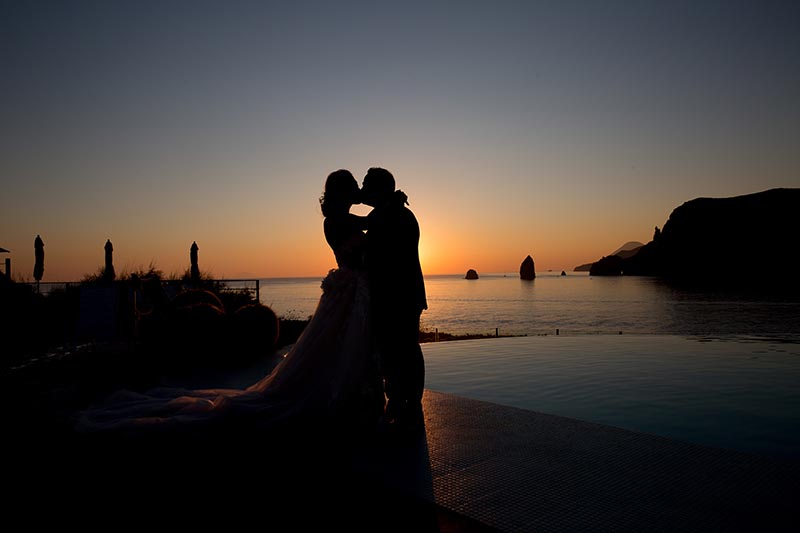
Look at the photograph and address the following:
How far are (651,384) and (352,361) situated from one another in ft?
15.9

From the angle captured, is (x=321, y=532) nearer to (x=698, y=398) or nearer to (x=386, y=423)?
(x=386, y=423)

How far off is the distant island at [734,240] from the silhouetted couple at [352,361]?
107597mm

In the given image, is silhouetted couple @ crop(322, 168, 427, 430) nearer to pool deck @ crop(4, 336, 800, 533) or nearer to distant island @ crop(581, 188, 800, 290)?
pool deck @ crop(4, 336, 800, 533)

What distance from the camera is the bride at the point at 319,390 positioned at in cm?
369

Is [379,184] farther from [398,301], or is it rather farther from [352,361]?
[352,361]

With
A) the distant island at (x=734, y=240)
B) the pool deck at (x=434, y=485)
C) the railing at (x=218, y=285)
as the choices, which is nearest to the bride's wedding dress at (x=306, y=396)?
the pool deck at (x=434, y=485)

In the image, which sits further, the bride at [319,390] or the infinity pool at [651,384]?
the infinity pool at [651,384]

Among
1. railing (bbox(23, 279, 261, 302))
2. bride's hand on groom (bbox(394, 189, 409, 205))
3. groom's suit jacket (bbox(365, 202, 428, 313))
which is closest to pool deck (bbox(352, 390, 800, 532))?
groom's suit jacket (bbox(365, 202, 428, 313))

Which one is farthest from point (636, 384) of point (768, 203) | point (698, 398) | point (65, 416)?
point (768, 203)

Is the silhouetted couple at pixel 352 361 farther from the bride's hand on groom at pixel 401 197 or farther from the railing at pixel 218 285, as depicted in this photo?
the railing at pixel 218 285

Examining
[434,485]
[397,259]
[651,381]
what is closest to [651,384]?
[651,381]

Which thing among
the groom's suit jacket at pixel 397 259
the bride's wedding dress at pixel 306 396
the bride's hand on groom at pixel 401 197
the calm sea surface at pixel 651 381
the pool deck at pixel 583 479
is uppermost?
the bride's hand on groom at pixel 401 197

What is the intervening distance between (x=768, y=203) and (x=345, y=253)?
14694 centimetres

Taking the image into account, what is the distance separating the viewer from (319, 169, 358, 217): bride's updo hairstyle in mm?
4289
